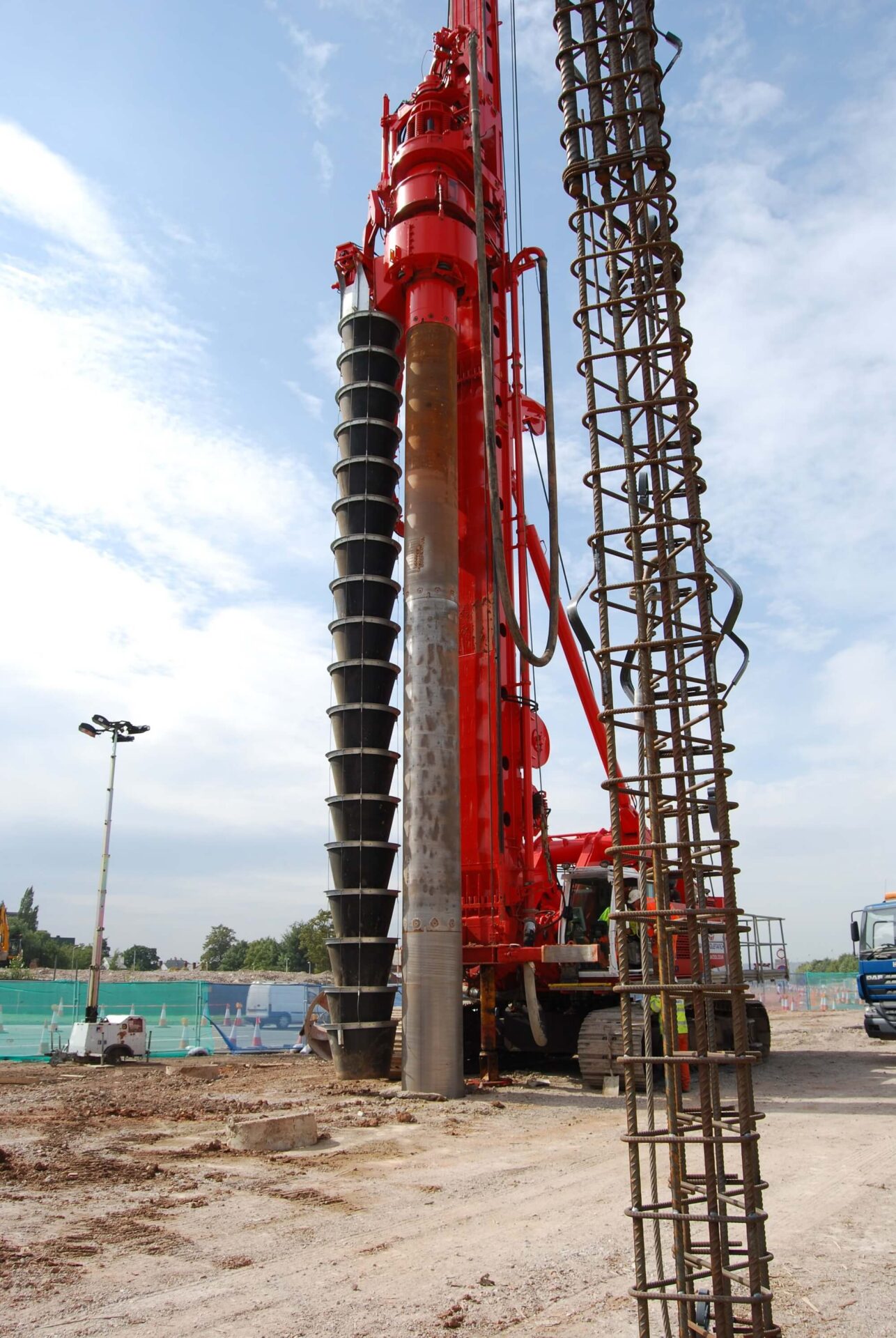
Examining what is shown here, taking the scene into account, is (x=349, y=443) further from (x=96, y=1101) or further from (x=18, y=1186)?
(x=18, y=1186)

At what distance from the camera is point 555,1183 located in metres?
8.44

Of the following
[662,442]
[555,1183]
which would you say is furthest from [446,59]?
[555,1183]

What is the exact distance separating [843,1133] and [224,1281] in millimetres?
7120

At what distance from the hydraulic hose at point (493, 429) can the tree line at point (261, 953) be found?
7333cm

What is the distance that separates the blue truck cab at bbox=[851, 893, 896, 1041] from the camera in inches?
834

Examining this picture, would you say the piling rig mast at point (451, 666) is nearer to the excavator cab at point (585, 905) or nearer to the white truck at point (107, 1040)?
the excavator cab at point (585, 905)

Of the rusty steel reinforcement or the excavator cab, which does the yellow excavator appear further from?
the rusty steel reinforcement

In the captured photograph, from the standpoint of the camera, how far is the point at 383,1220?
724 cm

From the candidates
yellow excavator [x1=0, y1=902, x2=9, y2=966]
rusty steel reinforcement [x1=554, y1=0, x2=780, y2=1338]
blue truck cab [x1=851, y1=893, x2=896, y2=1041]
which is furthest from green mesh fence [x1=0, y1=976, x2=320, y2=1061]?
rusty steel reinforcement [x1=554, y1=0, x2=780, y2=1338]

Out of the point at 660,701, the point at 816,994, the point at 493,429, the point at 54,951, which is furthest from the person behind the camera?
the point at 54,951

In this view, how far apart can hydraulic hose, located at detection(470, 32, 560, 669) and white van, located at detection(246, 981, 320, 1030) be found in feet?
50.0

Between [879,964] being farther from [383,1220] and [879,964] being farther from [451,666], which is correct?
[383,1220]

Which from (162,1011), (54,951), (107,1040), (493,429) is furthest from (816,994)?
(54,951)

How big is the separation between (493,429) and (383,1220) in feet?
24.5
